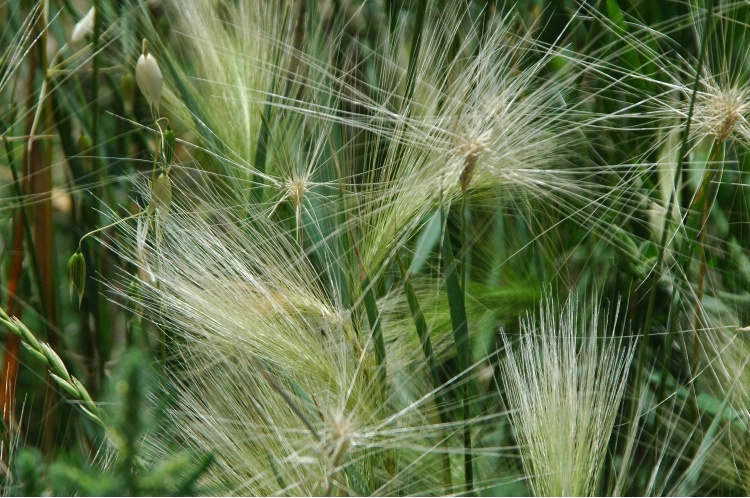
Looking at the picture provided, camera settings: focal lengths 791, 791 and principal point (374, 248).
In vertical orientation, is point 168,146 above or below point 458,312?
above

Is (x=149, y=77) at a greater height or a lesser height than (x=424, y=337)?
greater

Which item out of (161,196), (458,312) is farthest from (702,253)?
(161,196)

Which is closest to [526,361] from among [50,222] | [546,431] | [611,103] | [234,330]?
[546,431]

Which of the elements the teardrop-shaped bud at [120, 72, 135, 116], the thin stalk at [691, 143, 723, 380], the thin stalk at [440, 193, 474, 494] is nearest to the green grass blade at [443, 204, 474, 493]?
the thin stalk at [440, 193, 474, 494]

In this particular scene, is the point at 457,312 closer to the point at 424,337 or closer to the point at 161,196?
the point at 424,337

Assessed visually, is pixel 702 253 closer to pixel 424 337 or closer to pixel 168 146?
pixel 424 337

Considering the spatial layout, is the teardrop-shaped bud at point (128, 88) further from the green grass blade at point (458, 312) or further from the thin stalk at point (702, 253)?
the thin stalk at point (702, 253)

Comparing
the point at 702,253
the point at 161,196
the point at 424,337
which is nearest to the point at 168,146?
the point at 161,196

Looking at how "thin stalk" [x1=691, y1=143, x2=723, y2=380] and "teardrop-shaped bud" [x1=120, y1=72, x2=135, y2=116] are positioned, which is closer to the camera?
"thin stalk" [x1=691, y1=143, x2=723, y2=380]

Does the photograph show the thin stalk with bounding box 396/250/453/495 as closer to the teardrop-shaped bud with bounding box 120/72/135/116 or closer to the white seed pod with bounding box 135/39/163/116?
the white seed pod with bounding box 135/39/163/116

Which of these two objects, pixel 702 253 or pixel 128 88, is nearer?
pixel 702 253
